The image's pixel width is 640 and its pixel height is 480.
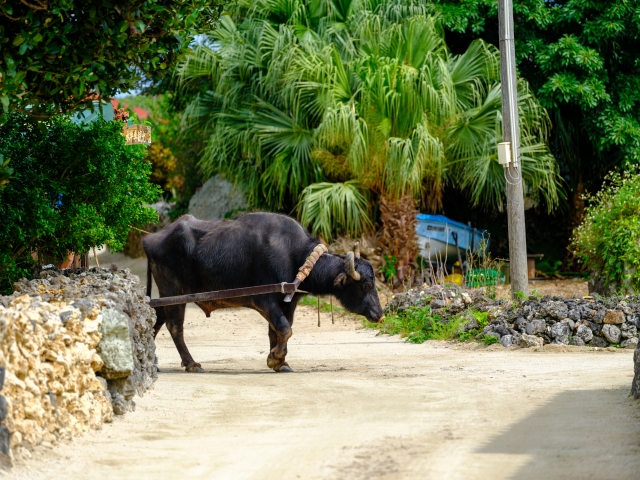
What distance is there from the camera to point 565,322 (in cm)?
1090

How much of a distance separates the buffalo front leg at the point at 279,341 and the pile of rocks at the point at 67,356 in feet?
6.92

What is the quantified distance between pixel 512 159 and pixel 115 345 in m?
7.65

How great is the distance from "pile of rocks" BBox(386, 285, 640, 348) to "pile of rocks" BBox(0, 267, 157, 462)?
201 inches

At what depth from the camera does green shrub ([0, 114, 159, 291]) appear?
320 inches

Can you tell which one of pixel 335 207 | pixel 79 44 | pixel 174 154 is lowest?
pixel 335 207

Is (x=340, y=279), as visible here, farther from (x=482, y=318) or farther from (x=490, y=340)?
(x=482, y=318)

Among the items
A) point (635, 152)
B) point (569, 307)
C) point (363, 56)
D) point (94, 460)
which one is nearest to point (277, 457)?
point (94, 460)

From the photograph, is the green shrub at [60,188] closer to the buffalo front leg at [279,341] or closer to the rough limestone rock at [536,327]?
the buffalo front leg at [279,341]

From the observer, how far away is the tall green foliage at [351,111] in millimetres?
15578

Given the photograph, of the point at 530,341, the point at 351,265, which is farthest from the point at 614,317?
the point at 351,265

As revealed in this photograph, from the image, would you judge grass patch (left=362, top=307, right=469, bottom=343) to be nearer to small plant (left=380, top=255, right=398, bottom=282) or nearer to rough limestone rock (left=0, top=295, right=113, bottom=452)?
small plant (left=380, top=255, right=398, bottom=282)

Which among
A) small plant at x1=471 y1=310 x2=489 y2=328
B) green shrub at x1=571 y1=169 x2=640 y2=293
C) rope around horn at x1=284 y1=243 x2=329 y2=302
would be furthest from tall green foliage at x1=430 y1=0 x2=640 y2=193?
rope around horn at x1=284 y1=243 x2=329 y2=302

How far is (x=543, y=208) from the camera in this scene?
2062 centimetres

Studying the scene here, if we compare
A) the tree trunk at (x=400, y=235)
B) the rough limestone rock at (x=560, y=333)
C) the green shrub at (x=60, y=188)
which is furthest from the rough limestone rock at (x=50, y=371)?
the tree trunk at (x=400, y=235)
